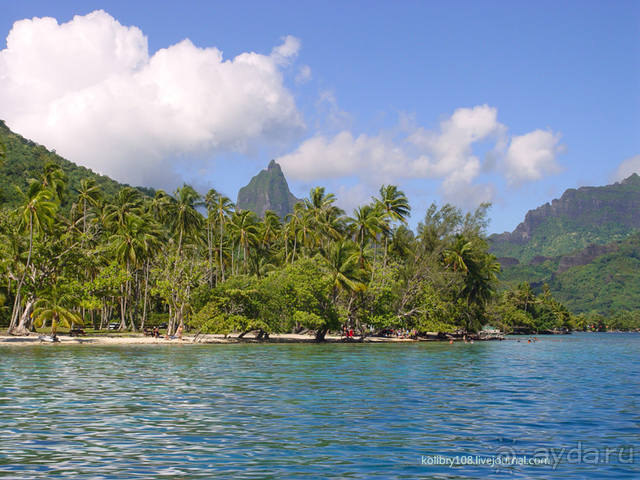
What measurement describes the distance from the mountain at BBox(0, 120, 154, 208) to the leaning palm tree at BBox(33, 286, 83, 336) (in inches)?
1462

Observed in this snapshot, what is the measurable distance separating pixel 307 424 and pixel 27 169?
11684cm

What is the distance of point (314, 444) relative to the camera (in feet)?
43.8

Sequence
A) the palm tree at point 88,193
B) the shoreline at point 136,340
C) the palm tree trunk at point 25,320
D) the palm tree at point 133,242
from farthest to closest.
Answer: the palm tree at point 88,193 → the palm tree at point 133,242 → the palm tree trunk at point 25,320 → the shoreline at point 136,340

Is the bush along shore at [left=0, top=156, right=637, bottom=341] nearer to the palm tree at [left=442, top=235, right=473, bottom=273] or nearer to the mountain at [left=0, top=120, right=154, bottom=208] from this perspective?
the palm tree at [left=442, top=235, right=473, bottom=273]

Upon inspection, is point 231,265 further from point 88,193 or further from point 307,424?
point 307,424

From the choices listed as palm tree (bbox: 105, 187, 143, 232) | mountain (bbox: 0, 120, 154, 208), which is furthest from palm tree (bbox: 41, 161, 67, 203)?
mountain (bbox: 0, 120, 154, 208)

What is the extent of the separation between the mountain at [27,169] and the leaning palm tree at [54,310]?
3715 centimetres

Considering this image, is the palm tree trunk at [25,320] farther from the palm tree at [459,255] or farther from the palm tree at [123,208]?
the palm tree at [459,255]

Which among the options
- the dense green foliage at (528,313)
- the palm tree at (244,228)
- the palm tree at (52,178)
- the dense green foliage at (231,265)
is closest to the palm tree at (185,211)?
the dense green foliage at (231,265)

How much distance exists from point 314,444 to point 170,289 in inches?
2117

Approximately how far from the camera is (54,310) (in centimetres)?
5522

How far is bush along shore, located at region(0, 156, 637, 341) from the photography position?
59.0m

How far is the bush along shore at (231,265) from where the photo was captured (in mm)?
59000


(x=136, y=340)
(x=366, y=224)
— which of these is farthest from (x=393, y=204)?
(x=136, y=340)
